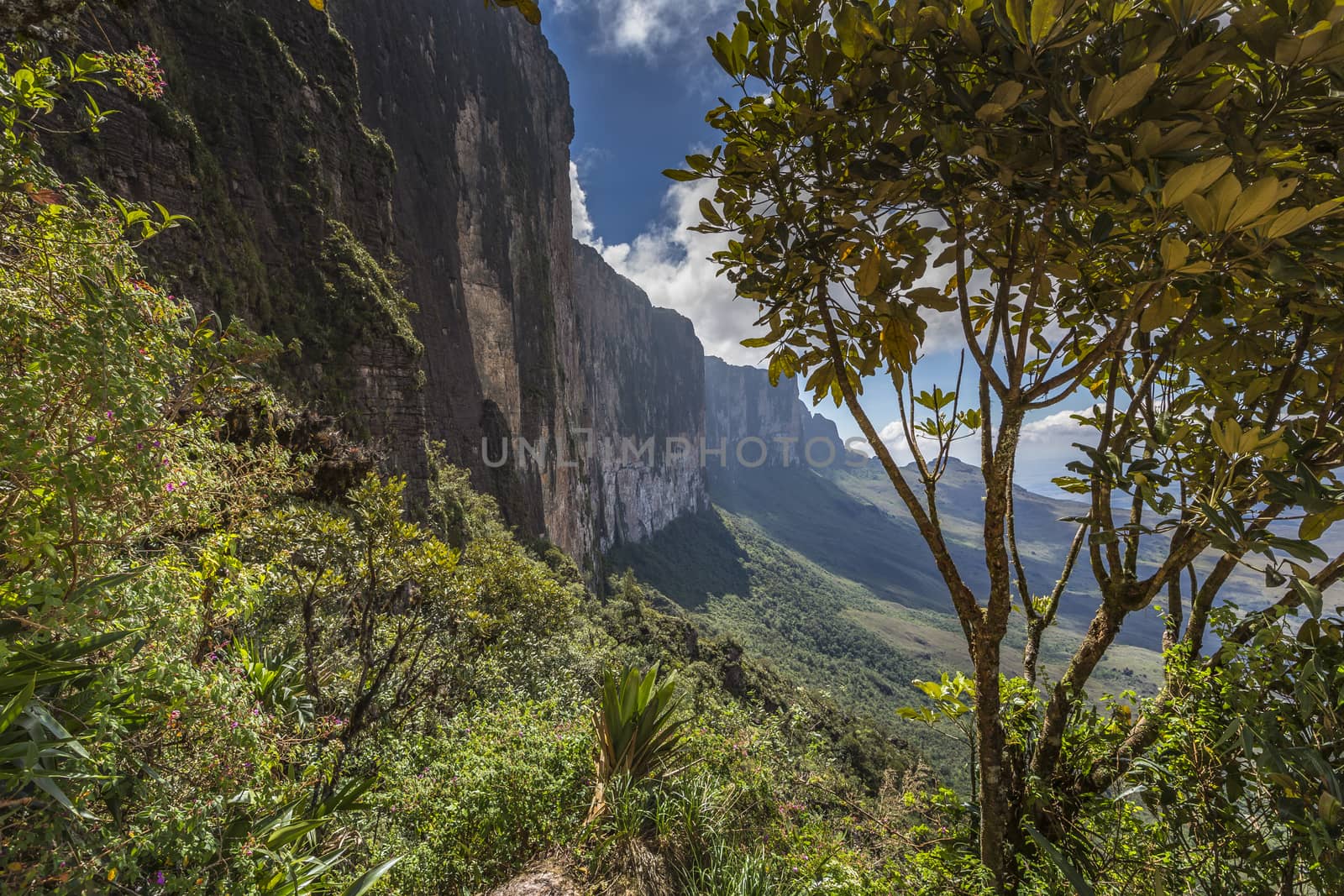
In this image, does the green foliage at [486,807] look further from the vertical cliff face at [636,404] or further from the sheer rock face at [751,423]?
the sheer rock face at [751,423]

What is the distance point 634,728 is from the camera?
10.1ft

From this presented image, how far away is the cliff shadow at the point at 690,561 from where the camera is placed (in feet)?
174

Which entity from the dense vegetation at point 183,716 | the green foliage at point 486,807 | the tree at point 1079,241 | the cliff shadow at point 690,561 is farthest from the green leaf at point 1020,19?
the cliff shadow at point 690,561

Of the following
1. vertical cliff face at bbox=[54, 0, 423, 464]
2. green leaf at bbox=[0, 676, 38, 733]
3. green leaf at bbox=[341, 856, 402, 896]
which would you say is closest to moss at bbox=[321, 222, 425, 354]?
vertical cliff face at bbox=[54, 0, 423, 464]

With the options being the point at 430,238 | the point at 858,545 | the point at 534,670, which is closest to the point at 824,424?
the point at 858,545

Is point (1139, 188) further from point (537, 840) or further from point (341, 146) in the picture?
point (341, 146)

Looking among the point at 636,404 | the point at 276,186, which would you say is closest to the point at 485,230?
the point at 276,186

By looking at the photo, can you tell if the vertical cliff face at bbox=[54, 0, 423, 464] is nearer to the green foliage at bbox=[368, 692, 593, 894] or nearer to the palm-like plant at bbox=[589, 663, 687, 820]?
the green foliage at bbox=[368, 692, 593, 894]

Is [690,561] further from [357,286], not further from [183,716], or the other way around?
[183,716]

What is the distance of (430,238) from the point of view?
22.9m

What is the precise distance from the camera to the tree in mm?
975

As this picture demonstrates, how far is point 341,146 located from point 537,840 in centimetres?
1980

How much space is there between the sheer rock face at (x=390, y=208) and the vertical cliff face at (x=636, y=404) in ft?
28.3

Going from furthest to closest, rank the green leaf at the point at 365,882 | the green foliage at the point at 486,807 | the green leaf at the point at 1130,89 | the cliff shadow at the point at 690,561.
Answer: the cliff shadow at the point at 690,561 → the green foliage at the point at 486,807 → the green leaf at the point at 365,882 → the green leaf at the point at 1130,89
